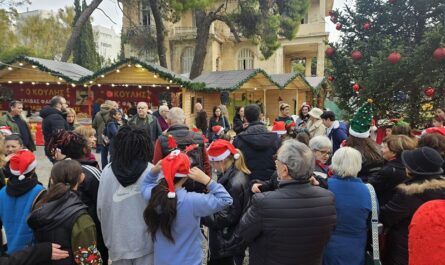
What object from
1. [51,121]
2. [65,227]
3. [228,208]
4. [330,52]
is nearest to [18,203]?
[65,227]

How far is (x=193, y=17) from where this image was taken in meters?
32.1

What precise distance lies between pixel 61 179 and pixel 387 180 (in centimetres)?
293

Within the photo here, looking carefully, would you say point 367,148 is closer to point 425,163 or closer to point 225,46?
point 425,163

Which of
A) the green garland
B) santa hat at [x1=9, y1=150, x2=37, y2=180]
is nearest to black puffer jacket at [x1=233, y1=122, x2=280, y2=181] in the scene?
santa hat at [x1=9, y1=150, x2=37, y2=180]

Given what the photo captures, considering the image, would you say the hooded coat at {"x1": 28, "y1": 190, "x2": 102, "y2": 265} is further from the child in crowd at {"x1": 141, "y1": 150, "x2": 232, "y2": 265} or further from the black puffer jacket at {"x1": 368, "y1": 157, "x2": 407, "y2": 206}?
the black puffer jacket at {"x1": 368, "y1": 157, "x2": 407, "y2": 206}

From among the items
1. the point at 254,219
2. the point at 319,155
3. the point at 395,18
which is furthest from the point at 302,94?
the point at 254,219

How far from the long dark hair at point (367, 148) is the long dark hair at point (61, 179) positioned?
2889 millimetres

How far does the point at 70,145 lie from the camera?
3217mm

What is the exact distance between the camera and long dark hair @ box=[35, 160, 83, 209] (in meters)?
2.30

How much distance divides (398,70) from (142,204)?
634cm

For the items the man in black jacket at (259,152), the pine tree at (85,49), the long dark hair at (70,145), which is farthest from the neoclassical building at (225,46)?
the long dark hair at (70,145)

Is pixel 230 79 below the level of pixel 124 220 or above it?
above

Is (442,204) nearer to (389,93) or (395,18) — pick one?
(389,93)

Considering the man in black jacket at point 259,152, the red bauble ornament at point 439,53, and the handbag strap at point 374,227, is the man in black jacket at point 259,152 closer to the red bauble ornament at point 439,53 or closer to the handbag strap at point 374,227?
the handbag strap at point 374,227
